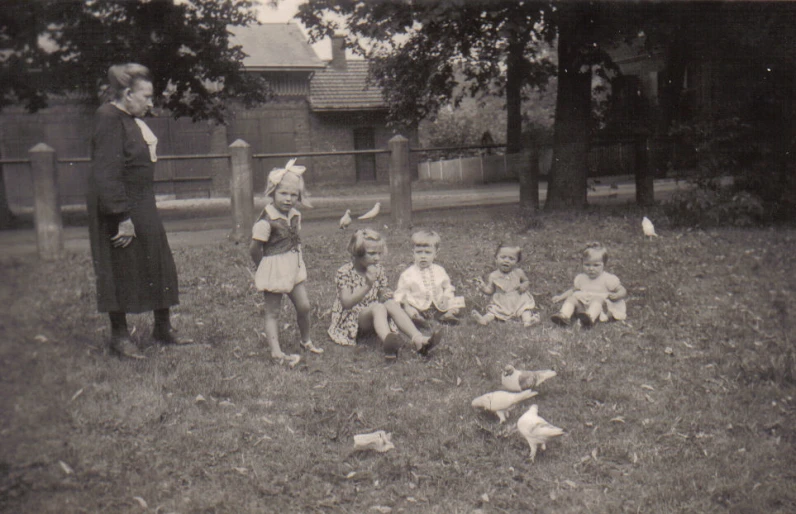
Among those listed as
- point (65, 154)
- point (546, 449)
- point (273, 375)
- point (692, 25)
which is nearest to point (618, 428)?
point (546, 449)

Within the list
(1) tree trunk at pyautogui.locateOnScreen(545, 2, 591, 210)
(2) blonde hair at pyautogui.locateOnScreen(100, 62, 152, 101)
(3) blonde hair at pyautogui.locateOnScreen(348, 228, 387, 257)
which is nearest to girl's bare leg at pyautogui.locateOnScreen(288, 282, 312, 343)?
(3) blonde hair at pyautogui.locateOnScreen(348, 228, 387, 257)

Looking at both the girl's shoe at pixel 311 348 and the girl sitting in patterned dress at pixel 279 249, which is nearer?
the girl sitting in patterned dress at pixel 279 249

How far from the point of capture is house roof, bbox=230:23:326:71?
27.6 meters

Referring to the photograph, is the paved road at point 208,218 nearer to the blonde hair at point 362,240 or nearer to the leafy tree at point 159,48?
the leafy tree at point 159,48

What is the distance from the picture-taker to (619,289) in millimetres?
6219

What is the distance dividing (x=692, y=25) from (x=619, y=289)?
6301mm

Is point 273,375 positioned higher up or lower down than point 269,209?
lower down

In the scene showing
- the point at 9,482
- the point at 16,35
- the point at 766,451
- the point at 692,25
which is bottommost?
the point at 766,451

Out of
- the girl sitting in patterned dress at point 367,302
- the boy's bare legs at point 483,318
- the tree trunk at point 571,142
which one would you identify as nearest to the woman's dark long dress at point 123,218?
the girl sitting in patterned dress at point 367,302

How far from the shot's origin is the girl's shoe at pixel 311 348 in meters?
5.37

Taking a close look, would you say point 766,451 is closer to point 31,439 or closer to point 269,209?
point 269,209

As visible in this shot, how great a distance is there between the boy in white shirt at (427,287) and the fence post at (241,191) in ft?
14.7

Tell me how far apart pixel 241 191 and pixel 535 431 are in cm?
725

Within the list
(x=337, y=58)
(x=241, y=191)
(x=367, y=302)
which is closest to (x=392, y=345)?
(x=367, y=302)
